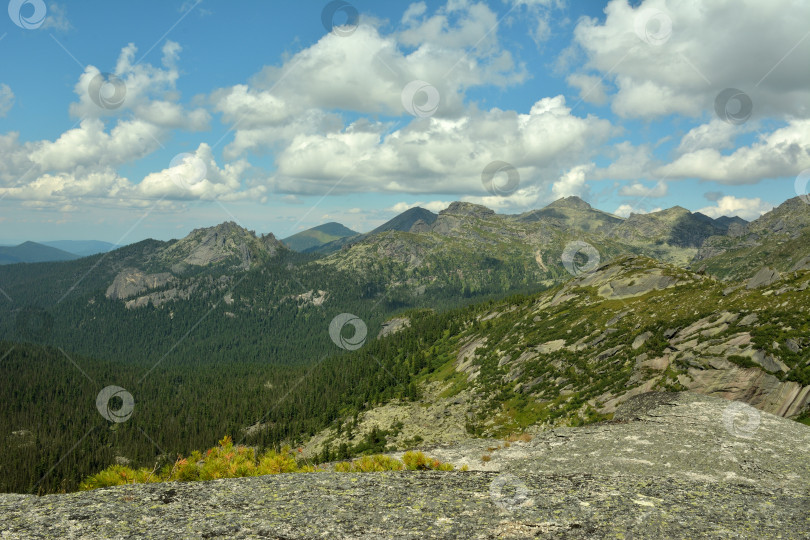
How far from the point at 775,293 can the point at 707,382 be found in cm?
2503

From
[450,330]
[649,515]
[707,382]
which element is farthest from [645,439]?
[450,330]

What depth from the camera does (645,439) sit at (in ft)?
98.3

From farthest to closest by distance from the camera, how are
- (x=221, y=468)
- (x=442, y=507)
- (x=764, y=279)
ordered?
1. (x=764, y=279)
2. (x=221, y=468)
3. (x=442, y=507)

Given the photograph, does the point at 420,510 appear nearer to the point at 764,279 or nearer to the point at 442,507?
the point at 442,507

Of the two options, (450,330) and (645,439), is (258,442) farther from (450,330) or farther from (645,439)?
(645,439)

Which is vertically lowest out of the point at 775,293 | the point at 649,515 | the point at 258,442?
the point at 258,442

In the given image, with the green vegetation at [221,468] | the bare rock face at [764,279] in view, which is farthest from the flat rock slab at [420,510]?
the bare rock face at [764,279]

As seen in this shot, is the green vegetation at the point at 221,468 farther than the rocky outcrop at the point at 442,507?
Yes

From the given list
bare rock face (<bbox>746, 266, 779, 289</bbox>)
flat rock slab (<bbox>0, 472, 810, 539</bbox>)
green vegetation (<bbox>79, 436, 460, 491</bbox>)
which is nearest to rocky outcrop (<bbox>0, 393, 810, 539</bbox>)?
flat rock slab (<bbox>0, 472, 810, 539</bbox>)

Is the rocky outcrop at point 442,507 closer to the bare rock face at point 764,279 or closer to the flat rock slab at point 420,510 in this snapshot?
the flat rock slab at point 420,510

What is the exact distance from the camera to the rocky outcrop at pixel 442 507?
45.2 ft

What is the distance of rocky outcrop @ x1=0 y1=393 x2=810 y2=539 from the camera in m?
13.8

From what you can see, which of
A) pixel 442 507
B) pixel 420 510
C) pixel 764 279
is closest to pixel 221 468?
pixel 420 510

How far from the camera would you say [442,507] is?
1577 cm
